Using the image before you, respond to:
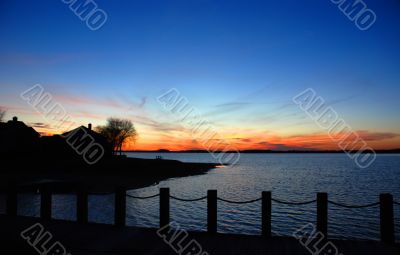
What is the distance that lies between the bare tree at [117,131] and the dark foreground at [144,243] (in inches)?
3642

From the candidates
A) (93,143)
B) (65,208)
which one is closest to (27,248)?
(65,208)

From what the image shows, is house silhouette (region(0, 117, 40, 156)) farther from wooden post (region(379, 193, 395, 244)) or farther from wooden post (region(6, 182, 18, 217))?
wooden post (region(379, 193, 395, 244))

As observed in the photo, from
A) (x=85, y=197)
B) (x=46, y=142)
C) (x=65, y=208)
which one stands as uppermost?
(x=46, y=142)

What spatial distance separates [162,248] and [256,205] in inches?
733

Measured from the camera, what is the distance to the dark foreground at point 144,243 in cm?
863

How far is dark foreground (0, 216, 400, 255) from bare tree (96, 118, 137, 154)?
92.5 metres

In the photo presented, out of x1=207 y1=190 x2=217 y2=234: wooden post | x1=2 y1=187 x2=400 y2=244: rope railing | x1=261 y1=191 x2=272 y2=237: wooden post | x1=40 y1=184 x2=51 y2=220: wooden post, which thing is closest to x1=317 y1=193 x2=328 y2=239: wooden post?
x1=2 y1=187 x2=400 y2=244: rope railing

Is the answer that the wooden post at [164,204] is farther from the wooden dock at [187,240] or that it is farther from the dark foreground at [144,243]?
the dark foreground at [144,243]

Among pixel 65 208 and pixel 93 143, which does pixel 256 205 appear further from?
pixel 93 143

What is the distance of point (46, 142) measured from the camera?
62875mm

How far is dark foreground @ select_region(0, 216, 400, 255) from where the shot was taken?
8633 mm

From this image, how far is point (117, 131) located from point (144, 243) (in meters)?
95.7

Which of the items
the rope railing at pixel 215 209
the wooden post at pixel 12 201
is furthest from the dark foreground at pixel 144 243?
the wooden post at pixel 12 201

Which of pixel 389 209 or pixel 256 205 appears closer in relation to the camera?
pixel 389 209
